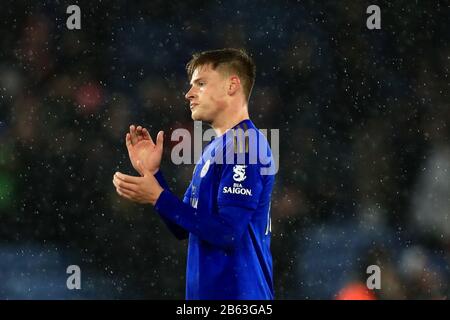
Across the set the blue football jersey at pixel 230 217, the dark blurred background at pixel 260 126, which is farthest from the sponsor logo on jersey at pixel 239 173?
the dark blurred background at pixel 260 126

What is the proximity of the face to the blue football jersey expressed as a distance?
101 millimetres

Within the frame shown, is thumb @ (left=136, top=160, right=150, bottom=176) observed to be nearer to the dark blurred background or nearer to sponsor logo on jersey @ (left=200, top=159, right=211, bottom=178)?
sponsor logo on jersey @ (left=200, top=159, right=211, bottom=178)

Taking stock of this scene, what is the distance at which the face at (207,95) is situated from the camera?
2.53 meters

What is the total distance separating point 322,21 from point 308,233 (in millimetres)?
2064

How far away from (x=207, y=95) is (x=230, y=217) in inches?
19.4

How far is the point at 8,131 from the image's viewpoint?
6414mm

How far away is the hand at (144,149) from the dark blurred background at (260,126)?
3.56 meters

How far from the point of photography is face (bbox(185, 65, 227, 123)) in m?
2.53

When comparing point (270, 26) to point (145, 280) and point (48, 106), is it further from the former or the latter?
point (145, 280)

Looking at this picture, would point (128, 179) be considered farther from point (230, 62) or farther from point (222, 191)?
point (230, 62)

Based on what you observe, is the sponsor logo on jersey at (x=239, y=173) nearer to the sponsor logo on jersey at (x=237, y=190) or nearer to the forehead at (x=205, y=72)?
the sponsor logo on jersey at (x=237, y=190)

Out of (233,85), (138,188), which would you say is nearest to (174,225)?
(138,188)
